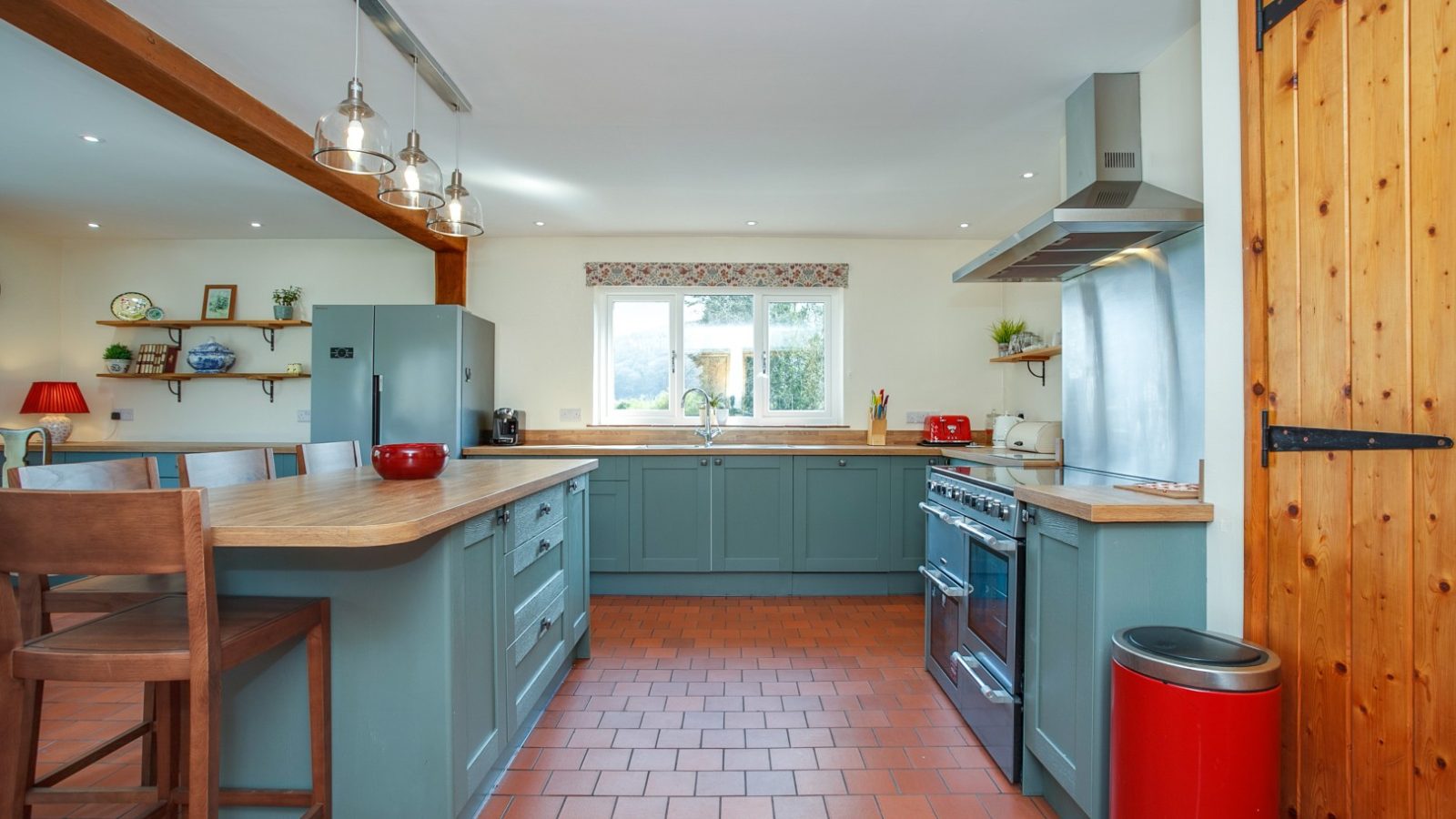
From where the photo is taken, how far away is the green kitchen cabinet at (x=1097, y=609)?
1.56 metres

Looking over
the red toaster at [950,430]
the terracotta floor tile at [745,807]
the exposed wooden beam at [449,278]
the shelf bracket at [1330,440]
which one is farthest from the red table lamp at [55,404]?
the shelf bracket at [1330,440]

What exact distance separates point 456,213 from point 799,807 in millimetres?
2484

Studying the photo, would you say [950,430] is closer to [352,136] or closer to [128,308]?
[352,136]

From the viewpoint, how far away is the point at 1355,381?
1275 millimetres

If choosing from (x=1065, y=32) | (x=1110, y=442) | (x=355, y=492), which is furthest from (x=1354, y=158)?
(x=355, y=492)

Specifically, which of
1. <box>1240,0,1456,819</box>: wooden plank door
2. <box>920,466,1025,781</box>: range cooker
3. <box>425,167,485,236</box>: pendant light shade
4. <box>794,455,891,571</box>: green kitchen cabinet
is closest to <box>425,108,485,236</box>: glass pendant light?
<box>425,167,485,236</box>: pendant light shade

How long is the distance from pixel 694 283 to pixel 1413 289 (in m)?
3.94

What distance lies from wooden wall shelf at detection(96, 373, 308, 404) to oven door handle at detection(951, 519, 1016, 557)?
15.2 ft

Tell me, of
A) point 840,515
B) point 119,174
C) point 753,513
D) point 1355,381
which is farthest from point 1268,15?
point 119,174

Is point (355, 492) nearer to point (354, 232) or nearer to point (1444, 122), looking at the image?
point (1444, 122)

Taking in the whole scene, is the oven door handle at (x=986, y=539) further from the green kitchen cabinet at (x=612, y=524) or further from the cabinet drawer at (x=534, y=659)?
the green kitchen cabinet at (x=612, y=524)

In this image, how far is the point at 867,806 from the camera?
184 cm

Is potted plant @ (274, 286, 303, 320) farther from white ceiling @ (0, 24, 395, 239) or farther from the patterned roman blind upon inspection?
the patterned roman blind

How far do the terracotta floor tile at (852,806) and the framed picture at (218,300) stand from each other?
5.28 m
